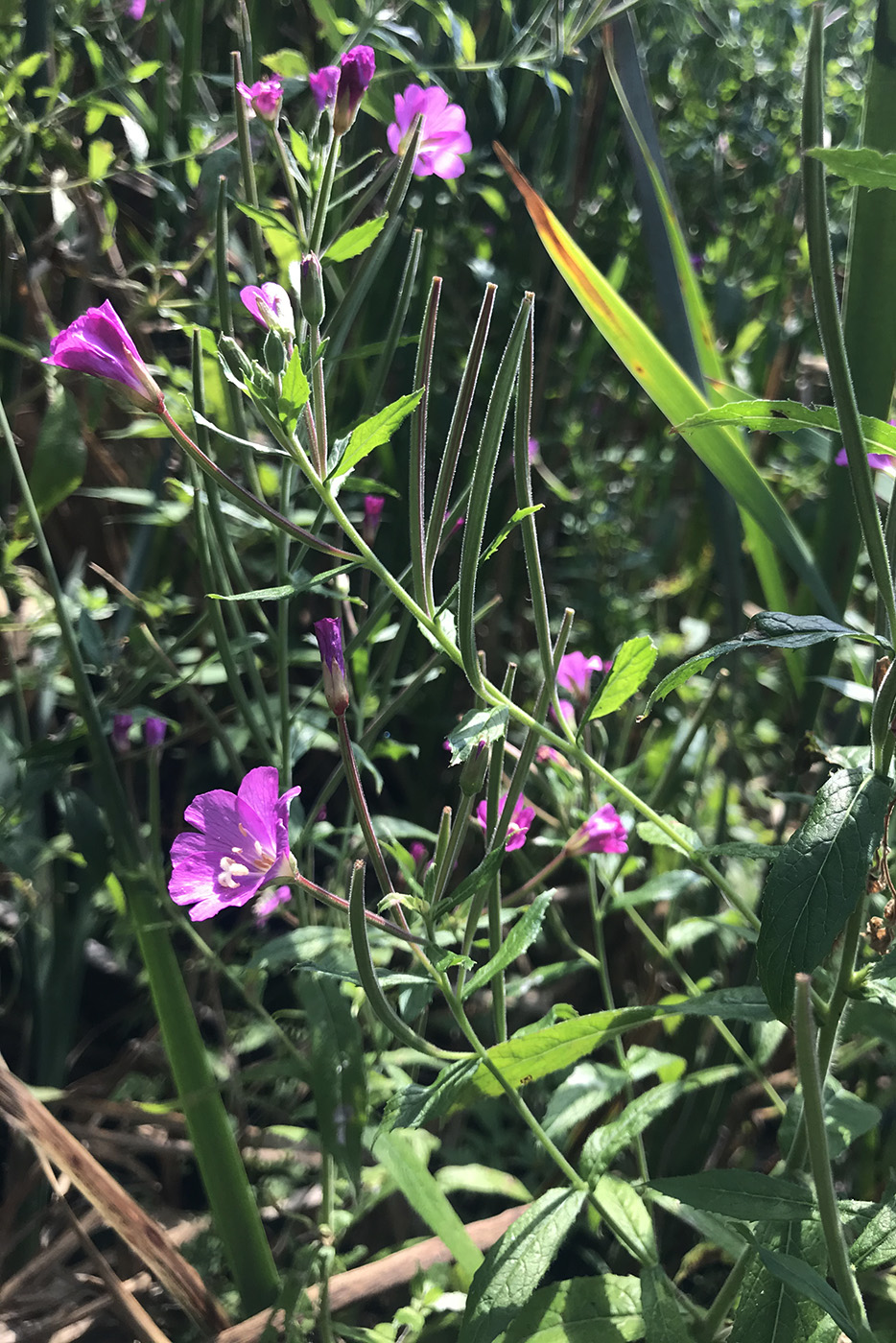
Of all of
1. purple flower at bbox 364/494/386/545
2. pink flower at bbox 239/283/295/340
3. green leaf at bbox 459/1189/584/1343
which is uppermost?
pink flower at bbox 239/283/295/340

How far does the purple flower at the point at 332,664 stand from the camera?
0.46 m

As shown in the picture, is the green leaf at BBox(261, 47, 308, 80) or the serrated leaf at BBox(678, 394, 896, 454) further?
the green leaf at BBox(261, 47, 308, 80)

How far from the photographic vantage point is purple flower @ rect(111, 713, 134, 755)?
2.46 feet

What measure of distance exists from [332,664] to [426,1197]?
1.24 ft

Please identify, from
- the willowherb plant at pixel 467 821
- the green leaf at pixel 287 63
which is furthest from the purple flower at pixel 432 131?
the green leaf at pixel 287 63

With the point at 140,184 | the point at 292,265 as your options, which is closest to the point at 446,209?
the point at 140,184

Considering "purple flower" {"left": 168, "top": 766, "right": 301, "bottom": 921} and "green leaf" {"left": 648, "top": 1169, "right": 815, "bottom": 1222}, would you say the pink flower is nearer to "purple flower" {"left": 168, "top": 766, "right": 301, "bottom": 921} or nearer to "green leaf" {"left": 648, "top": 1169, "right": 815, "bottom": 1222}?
"purple flower" {"left": 168, "top": 766, "right": 301, "bottom": 921}

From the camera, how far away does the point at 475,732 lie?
42cm

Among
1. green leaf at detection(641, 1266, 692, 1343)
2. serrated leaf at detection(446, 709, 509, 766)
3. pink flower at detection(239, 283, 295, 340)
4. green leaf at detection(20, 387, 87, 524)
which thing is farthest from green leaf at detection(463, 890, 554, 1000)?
green leaf at detection(20, 387, 87, 524)

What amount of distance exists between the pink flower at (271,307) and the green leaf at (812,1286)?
1.59ft

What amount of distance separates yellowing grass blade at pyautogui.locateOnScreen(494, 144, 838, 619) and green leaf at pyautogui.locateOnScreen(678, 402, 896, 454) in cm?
21

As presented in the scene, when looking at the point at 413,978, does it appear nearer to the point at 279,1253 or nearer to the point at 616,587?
the point at 279,1253

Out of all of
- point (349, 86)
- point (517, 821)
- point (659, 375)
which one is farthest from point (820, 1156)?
point (349, 86)

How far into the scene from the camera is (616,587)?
1.29 metres
